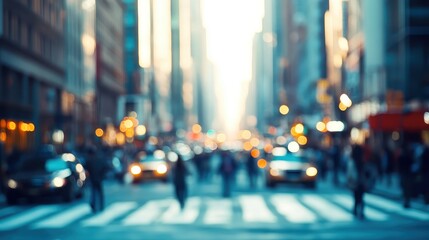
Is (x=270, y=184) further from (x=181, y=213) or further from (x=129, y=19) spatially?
(x=129, y=19)

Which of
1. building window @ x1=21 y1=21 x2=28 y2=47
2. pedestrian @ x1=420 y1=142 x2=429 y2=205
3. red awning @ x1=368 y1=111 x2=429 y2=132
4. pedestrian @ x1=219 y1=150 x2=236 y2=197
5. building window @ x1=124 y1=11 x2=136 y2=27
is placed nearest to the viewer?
pedestrian @ x1=420 y1=142 x2=429 y2=205

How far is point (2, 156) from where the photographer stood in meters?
43.8

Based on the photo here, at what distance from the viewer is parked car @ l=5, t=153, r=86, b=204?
2952cm

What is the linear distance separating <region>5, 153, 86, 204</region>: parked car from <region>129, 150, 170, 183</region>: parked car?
15.3 metres

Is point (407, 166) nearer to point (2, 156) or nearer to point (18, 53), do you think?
point (2, 156)

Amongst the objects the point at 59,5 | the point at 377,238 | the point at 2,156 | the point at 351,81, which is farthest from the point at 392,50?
the point at 377,238

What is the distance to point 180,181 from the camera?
2739 cm

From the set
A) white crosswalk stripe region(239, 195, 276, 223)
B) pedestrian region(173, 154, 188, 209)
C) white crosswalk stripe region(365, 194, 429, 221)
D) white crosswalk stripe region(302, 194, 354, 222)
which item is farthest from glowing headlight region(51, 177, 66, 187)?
white crosswalk stripe region(365, 194, 429, 221)

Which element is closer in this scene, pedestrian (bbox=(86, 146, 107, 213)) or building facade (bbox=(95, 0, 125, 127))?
pedestrian (bbox=(86, 146, 107, 213))

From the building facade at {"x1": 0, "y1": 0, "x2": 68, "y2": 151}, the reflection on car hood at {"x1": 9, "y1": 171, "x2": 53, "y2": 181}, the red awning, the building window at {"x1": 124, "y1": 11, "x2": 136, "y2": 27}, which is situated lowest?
the reflection on car hood at {"x1": 9, "y1": 171, "x2": 53, "y2": 181}

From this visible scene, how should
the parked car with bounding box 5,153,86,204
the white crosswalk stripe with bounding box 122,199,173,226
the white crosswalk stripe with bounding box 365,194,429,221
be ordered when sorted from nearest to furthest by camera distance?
the white crosswalk stripe with bounding box 122,199,173,226, the white crosswalk stripe with bounding box 365,194,429,221, the parked car with bounding box 5,153,86,204

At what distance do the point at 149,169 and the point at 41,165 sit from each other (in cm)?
1666

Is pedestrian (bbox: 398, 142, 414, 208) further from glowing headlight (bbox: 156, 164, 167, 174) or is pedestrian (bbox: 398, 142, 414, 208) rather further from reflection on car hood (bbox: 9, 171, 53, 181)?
glowing headlight (bbox: 156, 164, 167, 174)

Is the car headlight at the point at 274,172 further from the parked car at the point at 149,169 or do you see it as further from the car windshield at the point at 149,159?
the car windshield at the point at 149,159
